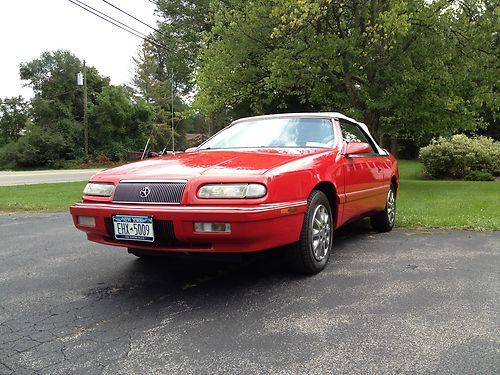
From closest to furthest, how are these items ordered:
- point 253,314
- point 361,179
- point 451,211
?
1. point 253,314
2. point 361,179
3. point 451,211

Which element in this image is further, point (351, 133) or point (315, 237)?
point (351, 133)

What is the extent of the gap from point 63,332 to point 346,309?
192 cm

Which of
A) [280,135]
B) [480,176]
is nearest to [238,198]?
[280,135]

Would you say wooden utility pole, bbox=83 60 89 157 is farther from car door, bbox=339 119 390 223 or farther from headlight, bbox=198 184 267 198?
headlight, bbox=198 184 267 198

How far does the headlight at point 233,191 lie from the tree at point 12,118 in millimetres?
38498

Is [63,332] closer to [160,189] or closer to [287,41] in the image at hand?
[160,189]

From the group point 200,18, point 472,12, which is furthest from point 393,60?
point 200,18

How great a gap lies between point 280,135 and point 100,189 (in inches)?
77.4

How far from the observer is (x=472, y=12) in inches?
508

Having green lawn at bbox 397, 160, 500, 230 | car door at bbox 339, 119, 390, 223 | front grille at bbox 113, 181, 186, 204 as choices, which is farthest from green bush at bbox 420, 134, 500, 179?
front grille at bbox 113, 181, 186, 204

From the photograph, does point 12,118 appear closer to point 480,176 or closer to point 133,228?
point 480,176

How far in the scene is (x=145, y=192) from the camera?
3529 millimetres

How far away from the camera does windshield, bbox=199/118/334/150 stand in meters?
4.71

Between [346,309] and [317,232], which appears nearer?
[346,309]
